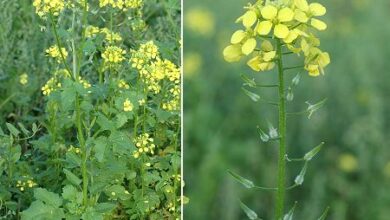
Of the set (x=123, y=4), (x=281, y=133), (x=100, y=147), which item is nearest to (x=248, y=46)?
(x=281, y=133)

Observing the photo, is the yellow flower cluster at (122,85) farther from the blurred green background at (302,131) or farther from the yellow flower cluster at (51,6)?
the blurred green background at (302,131)

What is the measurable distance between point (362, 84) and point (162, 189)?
106 centimetres

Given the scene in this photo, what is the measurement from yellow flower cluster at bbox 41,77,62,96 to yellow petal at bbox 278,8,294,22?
718 millimetres

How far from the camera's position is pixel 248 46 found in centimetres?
154

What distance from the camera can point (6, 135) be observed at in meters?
2.10

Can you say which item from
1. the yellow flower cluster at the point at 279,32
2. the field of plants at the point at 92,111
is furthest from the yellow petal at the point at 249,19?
the field of plants at the point at 92,111

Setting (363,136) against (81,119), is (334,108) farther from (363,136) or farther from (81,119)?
(81,119)

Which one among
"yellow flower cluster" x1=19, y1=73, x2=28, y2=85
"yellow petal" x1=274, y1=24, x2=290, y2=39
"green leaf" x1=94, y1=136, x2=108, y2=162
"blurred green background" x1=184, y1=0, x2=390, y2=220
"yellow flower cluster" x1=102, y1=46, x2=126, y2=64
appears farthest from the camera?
"blurred green background" x1=184, y1=0, x2=390, y2=220

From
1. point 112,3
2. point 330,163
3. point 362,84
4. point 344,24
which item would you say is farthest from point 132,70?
point 344,24

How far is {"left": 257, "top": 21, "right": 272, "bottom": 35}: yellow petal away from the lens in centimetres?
152

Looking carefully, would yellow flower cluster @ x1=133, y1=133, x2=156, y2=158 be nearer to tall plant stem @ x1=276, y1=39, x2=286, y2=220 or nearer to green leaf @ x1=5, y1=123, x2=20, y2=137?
green leaf @ x1=5, y1=123, x2=20, y2=137

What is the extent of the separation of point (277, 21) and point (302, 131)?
4.08ft

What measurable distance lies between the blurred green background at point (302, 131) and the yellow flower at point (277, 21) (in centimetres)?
88

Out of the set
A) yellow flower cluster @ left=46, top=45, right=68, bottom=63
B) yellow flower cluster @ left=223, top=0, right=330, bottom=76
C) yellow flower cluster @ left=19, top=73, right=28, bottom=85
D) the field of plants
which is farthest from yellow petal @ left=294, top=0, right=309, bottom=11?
yellow flower cluster @ left=19, top=73, right=28, bottom=85
